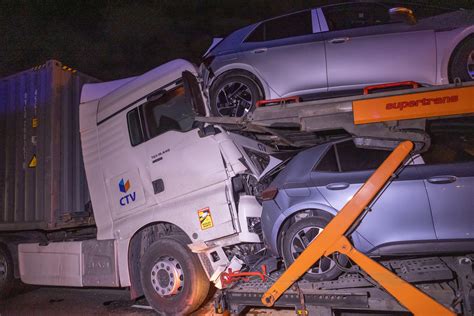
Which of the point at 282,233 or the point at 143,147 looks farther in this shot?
the point at 143,147

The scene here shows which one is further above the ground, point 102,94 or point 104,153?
point 102,94

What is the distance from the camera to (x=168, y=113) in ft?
17.9

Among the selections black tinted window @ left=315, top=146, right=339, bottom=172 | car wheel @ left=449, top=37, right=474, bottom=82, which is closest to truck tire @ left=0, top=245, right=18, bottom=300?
black tinted window @ left=315, top=146, right=339, bottom=172

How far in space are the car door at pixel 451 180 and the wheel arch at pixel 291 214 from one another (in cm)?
105

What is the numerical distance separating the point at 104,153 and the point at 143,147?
81 centimetres

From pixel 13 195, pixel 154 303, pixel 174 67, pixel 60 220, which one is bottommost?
pixel 154 303

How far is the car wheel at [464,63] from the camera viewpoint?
434 cm

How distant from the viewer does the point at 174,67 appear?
539cm

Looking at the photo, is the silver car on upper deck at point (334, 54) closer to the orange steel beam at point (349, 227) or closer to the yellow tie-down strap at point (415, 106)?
the yellow tie-down strap at point (415, 106)

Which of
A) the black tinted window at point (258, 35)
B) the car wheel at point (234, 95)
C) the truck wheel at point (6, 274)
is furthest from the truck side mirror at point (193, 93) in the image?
the truck wheel at point (6, 274)

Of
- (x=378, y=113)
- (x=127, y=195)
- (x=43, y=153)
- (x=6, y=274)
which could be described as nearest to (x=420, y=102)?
(x=378, y=113)

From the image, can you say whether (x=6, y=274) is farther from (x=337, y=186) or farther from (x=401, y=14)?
(x=401, y=14)

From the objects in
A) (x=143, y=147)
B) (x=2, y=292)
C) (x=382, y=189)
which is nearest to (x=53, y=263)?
(x=2, y=292)

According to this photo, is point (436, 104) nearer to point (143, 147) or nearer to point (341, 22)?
point (341, 22)
